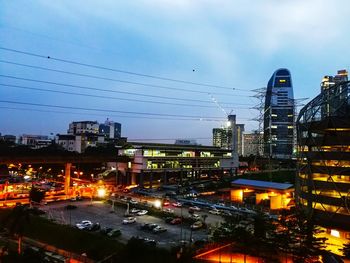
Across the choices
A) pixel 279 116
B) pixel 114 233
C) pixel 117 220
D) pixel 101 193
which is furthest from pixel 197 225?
pixel 279 116

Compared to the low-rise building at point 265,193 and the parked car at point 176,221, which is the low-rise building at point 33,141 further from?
the parked car at point 176,221

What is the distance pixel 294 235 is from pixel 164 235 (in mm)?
15705

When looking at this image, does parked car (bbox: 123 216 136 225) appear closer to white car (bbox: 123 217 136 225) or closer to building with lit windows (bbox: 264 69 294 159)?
white car (bbox: 123 217 136 225)

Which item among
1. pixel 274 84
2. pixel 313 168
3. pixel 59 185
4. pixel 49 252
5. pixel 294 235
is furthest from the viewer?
pixel 274 84

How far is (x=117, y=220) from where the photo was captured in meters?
43.8

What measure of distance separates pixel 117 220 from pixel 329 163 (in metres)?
26.6

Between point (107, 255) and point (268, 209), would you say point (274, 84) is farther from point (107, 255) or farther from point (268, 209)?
point (107, 255)

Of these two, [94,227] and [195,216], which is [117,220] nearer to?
[94,227]

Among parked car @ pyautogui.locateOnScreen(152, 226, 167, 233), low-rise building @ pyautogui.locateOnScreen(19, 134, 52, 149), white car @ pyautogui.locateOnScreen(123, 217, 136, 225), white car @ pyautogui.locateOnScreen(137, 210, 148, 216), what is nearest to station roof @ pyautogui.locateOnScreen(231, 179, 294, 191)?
white car @ pyautogui.locateOnScreen(137, 210, 148, 216)

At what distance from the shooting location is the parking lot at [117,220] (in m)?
36.3

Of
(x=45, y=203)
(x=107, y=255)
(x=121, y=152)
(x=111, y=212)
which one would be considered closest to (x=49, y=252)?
(x=107, y=255)

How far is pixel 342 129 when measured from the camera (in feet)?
114

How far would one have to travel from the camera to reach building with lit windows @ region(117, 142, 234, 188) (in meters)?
78.8

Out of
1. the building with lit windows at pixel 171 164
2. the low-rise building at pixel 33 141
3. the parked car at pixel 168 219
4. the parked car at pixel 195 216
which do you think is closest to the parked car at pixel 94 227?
the parked car at pixel 168 219
